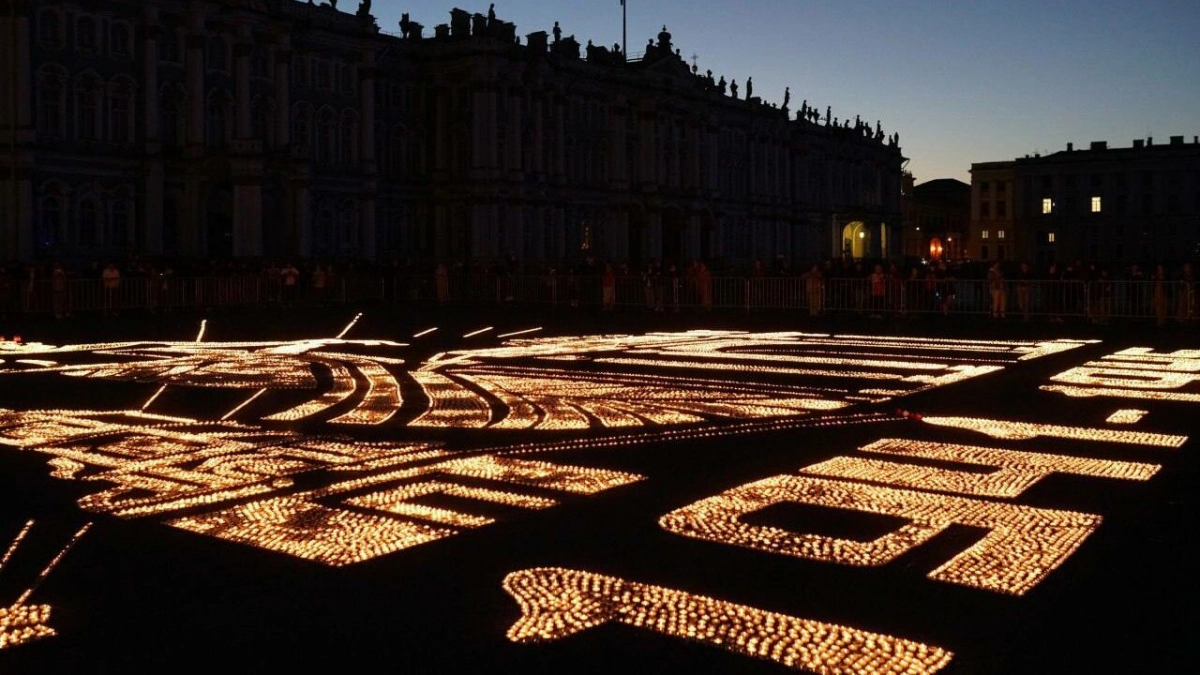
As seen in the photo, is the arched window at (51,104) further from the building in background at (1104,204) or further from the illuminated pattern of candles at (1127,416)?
the building in background at (1104,204)

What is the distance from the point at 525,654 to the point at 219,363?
16.9m

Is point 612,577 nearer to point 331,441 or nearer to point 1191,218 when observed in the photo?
point 331,441

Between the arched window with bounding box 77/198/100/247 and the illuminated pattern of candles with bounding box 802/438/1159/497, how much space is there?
43.6 meters

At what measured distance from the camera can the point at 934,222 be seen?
165 meters

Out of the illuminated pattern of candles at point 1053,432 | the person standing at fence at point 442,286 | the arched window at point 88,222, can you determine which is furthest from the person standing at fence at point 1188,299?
the arched window at point 88,222

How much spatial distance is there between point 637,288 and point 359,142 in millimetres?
24660

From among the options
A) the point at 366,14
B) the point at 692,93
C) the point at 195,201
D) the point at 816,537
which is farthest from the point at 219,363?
the point at 692,93

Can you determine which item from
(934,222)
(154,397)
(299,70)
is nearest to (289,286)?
(299,70)

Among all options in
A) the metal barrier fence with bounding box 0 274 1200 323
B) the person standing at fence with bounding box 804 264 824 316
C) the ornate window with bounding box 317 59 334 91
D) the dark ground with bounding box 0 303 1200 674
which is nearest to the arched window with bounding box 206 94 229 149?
the ornate window with bounding box 317 59 334 91

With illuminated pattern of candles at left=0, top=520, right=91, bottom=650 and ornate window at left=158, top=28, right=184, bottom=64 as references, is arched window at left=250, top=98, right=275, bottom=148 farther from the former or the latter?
illuminated pattern of candles at left=0, top=520, right=91, bottom=650

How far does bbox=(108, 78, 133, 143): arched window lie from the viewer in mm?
49188

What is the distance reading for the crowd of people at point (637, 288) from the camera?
108 ft

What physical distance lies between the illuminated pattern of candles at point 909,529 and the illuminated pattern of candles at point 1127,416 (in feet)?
18.0

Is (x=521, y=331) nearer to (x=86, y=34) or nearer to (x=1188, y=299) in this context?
(x=1188, y=299)
